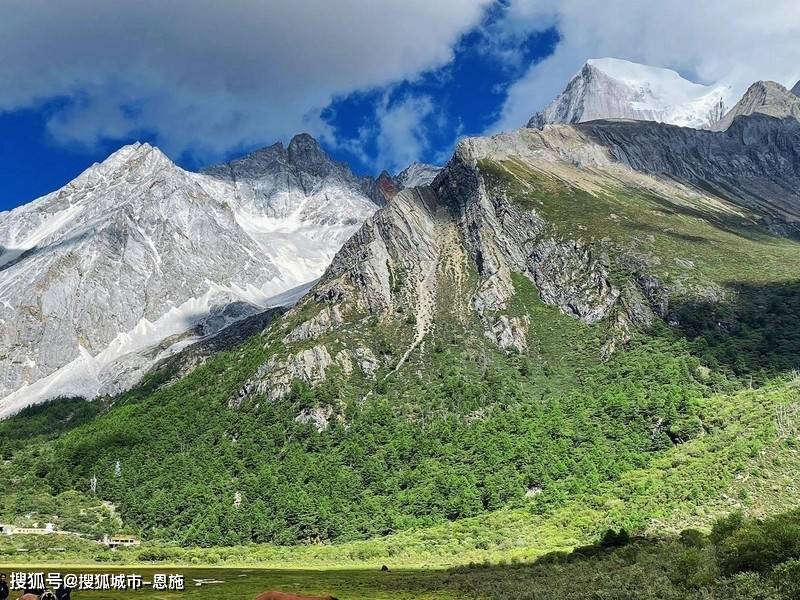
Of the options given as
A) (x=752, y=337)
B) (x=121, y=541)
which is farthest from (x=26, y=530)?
(x=752, y=337)

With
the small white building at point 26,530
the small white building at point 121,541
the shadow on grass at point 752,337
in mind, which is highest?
the shadow on grass at point 752,337

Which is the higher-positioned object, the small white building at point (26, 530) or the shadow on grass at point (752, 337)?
the shadow on grass at point (752, 337)

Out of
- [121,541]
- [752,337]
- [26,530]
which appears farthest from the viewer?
[752,337]

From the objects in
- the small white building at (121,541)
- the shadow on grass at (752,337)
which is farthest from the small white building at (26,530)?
the shadow on grass at (752,337)

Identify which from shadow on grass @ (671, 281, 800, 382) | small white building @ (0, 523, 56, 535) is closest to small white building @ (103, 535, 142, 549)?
small white building @ (0, 523, 56, 535)

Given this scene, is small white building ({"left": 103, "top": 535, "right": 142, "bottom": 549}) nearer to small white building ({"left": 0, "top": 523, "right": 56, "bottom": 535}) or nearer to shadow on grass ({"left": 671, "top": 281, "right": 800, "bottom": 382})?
small white building ({"left": 0, "top": 523, "right": 56, "bottom": 535})

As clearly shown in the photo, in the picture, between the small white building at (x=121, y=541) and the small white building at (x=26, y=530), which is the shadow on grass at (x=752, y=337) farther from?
the small white building at (x=26, y=530)

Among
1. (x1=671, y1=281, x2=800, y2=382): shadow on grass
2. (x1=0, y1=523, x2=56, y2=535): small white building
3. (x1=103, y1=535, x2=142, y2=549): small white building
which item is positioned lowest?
(x1=103, y1=535, x2=142, y2=549): small white building

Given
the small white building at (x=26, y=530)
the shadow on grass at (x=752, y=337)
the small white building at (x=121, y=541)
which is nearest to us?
the small white building at (x=121, y=541)

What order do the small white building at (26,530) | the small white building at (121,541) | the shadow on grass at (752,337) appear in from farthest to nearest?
the shadow on grass at (752,337) → the small white building at (26,530) → the small white building at (121,541)

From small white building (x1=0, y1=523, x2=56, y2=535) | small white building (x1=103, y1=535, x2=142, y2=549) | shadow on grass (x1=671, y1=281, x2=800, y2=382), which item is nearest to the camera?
small white building (x1=103, y1=535, x2=142, y2=549)

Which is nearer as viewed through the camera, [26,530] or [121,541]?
[26,530]

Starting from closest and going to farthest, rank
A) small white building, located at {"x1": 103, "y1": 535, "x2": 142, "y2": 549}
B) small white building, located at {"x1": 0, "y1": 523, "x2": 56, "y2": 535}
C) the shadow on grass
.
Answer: small white building, located at {"x1": 103, "y1": 535, "x2": 142, "y2": 549}, small white building, located at {"x1": 0, "y1": 523, "x2": 56, "y2": 535}, the shadow on grass

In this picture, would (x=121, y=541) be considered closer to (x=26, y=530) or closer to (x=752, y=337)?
(x=26, y=530)
